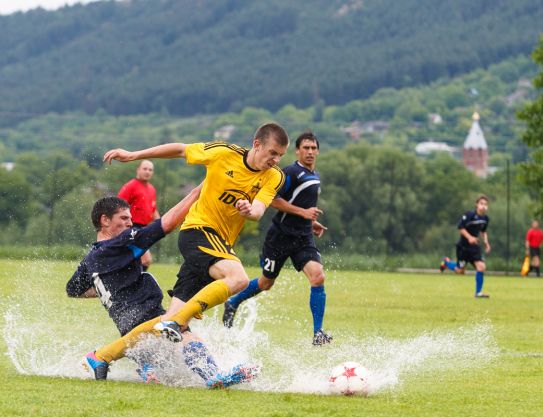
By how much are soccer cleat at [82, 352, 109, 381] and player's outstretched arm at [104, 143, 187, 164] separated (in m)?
1.51

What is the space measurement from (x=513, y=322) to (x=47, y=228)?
20.4m

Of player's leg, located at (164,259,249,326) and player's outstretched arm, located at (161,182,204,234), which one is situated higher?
player's outstretched arm, located at (161,182,204,234)

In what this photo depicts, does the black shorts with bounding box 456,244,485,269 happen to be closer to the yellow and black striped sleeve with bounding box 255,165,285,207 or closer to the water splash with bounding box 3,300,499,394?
the water splash with bounding box 3,300,499,394

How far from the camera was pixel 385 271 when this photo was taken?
34562mm

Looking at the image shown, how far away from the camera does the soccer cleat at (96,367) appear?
8367 millimetres

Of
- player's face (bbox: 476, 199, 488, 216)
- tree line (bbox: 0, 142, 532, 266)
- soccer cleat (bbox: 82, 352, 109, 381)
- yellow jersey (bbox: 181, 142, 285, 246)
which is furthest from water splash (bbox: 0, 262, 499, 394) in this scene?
player's face (bbox: 476, 199, 488, 216)

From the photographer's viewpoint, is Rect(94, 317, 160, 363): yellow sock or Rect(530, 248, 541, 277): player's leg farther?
Rect(530, 248, 541, 277): player's leg

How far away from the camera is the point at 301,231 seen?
12547mm

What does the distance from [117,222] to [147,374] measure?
4.69 ft

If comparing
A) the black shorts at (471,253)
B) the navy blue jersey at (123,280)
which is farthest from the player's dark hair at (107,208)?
the black shorts at (471,253)

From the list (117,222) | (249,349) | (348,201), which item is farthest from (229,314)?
(348,201)

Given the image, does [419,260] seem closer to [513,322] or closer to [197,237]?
[513,322]

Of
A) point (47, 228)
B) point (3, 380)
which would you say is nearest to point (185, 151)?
point (3, 380)

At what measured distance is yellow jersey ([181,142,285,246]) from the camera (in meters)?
8.74
